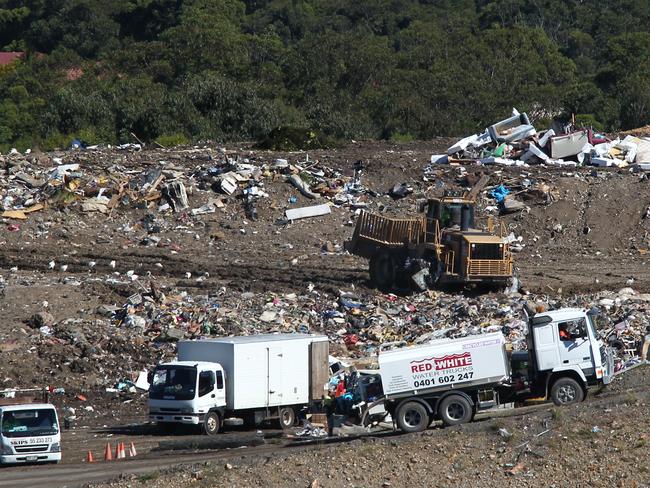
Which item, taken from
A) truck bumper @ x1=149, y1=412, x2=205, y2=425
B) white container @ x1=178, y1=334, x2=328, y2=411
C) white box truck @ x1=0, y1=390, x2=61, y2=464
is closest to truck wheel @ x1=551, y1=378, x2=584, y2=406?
white container @ x1=178, y1=334, x2=328, y2=411

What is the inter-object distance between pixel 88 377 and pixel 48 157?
61.5 ft

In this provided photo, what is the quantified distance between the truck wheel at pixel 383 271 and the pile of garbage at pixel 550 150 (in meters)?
12.1

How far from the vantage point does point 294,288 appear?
31984 mm

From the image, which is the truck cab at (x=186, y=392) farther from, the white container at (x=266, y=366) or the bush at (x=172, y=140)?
the bush at (x=172, y=140)

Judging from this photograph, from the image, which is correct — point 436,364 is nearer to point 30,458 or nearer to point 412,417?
point 412,417

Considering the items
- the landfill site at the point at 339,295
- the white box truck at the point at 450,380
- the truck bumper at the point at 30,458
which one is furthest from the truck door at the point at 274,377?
the truck bumper at the point at 30,458

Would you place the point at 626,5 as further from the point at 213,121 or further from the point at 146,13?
the point at 213,121

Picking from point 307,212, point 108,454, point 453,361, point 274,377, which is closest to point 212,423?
point 274,377

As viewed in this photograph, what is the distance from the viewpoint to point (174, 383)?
22.1 meters

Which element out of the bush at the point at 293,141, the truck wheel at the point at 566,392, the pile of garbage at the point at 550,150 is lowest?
the truck wheel at the point at 566,392

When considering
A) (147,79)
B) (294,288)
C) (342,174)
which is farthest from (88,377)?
(147,79)

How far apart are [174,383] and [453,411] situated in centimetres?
508

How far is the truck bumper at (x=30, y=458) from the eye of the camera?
19312 mm

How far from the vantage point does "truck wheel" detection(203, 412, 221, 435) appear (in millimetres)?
21875
